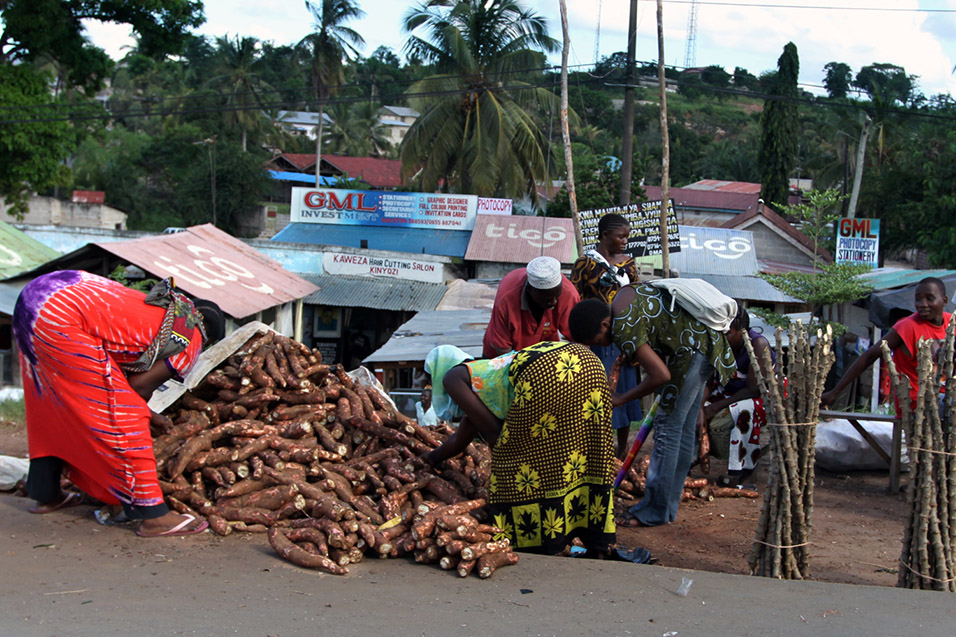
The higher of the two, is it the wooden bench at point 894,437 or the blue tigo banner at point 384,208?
the blue tigo banner at point 384,208

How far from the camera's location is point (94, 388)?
4.06m

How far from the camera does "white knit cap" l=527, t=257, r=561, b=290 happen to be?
484 cm

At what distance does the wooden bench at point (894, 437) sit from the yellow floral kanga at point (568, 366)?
9.91ft

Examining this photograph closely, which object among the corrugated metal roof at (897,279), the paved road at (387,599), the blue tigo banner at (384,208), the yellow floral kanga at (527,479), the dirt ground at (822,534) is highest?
the blue tigo banner at (384,208)

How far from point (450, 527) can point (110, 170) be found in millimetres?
47910

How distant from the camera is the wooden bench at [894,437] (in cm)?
602

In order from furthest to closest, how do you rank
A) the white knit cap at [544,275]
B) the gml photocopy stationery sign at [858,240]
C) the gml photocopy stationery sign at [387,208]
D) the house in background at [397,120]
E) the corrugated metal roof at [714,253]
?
the house in background at [397,120] < the gml photocopy stationery sign at [387,208] < the corrugated metal roof at [714,253] < the gml photocopy stationery sign at [858,240] < the white knit cap at [544,275]

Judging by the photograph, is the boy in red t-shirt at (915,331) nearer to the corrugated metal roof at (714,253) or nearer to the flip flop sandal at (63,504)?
the flip flop sandal at (63,504)

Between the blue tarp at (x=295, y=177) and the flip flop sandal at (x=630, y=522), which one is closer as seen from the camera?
the flip flop sandal at (x=630, y=522)

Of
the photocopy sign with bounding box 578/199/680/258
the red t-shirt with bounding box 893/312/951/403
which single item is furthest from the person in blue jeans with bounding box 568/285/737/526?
the photocopy sign with bounding box 578/199/680/258

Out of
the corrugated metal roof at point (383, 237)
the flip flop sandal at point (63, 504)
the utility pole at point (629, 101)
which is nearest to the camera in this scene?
the flip flop sandal at point (63, 504)

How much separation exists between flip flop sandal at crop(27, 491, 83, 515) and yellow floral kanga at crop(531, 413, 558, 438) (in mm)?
2549

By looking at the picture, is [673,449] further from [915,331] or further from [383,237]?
[383,237]

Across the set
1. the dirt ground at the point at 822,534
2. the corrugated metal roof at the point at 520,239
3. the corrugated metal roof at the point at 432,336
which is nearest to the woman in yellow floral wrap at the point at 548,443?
the dirt ground at the point at 822,534
